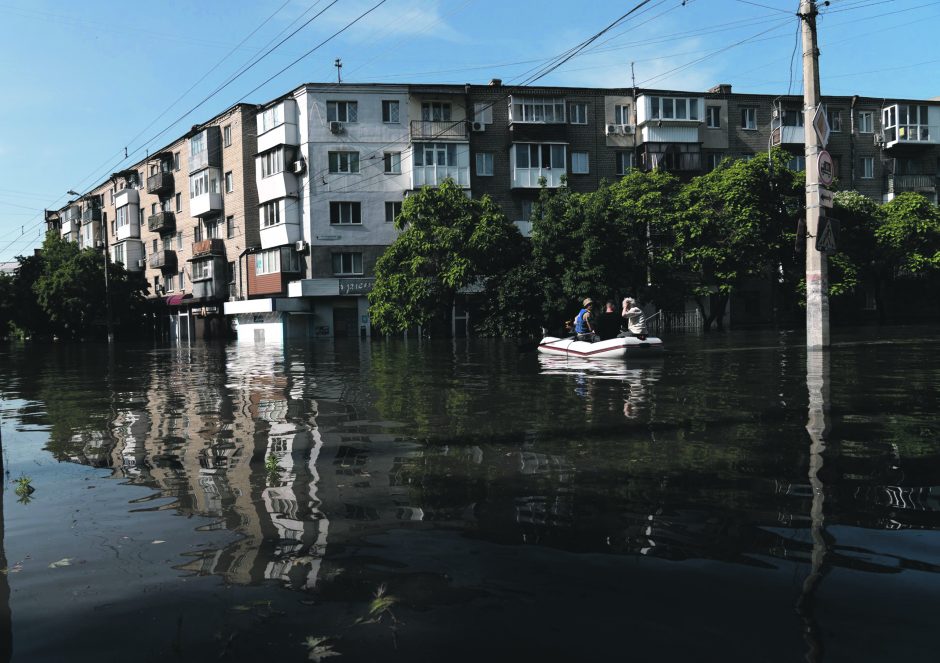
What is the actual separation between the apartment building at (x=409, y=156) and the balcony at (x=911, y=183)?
0.11 meters

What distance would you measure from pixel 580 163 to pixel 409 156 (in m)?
12.3

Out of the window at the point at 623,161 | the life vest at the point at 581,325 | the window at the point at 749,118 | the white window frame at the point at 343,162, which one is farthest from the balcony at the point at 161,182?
the life vest at the point at 581,325

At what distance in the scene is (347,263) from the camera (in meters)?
52.5

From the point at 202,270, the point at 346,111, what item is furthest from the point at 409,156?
the point at 202,270

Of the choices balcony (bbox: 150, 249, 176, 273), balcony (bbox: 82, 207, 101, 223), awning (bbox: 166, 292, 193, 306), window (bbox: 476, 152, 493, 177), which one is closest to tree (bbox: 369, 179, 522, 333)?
window (bbox: 476, 152, 493, 177)

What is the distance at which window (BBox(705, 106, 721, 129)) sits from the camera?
5578cm

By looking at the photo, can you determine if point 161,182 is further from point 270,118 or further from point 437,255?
point 437,255

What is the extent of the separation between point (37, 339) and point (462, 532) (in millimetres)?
83134

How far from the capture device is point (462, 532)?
14.8 feet

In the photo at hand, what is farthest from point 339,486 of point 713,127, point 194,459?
point 713,127

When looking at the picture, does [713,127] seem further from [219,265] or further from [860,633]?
[860,633]

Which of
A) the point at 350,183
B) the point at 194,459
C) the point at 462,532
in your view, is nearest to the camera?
the point at 462,532

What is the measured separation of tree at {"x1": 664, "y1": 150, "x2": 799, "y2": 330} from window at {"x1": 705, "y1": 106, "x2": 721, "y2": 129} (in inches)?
316

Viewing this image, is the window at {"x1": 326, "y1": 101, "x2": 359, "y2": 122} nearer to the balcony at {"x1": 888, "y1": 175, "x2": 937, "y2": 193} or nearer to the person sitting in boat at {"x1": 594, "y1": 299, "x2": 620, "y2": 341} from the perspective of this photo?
the person sitting in boat at {"x1": 594, "y1": 299, "x2": 620, "y2": 341}
